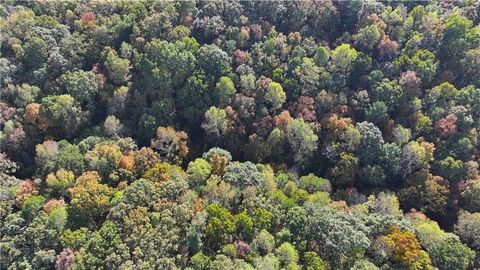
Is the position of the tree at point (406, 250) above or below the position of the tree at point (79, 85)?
below

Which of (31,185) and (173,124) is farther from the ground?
(173,124)

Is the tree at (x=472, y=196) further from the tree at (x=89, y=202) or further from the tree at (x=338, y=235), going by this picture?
the tree at (x=89, y=202)

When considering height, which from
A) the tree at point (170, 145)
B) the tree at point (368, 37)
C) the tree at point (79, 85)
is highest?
the tree at point (368, 37)

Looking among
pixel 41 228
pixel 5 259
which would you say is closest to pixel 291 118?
pixel 41 228

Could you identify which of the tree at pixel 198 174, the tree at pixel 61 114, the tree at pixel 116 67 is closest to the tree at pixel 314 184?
the tree at pixel 198 174

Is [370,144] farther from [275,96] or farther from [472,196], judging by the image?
[275,96]

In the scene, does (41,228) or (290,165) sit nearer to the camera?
(41,228)

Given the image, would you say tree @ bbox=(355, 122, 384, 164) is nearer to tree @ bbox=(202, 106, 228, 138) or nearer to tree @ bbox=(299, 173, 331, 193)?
tree @ bbox=(299, 173, 331, 193)

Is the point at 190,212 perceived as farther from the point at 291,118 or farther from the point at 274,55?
the point at 274,55
